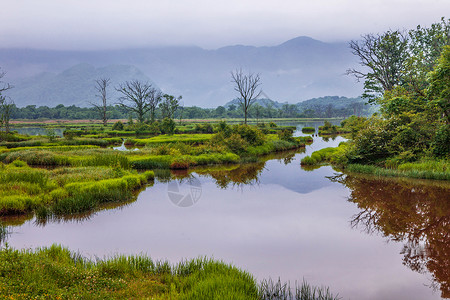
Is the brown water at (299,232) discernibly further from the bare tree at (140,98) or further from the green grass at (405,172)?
the bare tree at (140,98)

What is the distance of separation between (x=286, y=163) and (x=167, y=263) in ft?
67.3

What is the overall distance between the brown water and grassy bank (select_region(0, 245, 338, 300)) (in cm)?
97

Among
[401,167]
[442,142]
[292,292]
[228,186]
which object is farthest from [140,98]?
[292,292]

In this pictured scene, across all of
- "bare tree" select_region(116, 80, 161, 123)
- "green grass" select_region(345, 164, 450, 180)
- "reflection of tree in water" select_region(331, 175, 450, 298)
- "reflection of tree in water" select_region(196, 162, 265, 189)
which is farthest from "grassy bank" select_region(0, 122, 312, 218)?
"bare tree" select_region(116, 80, 161, 123)

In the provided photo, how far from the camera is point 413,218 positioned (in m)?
11.7

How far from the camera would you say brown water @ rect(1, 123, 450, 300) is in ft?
25.2

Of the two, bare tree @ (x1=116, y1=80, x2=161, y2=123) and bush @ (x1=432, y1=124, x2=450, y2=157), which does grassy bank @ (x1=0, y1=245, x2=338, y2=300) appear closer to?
bush @ (x1=432, y1=124, x2=450, y2=157)

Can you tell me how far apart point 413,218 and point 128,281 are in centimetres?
967

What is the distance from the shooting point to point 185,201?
14.9m

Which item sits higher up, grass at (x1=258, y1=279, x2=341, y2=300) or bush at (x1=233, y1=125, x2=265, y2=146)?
bush at (x1=233, y1=125, x2=265, y2=146)

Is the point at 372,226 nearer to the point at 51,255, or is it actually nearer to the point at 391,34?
the point at 51,255

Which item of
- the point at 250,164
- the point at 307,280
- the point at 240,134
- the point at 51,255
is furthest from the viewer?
the point at 240,134

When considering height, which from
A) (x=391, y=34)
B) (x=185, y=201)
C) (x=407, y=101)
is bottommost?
(x=185, y=201)

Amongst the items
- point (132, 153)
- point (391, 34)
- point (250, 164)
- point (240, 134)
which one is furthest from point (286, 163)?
point (391, 34)
